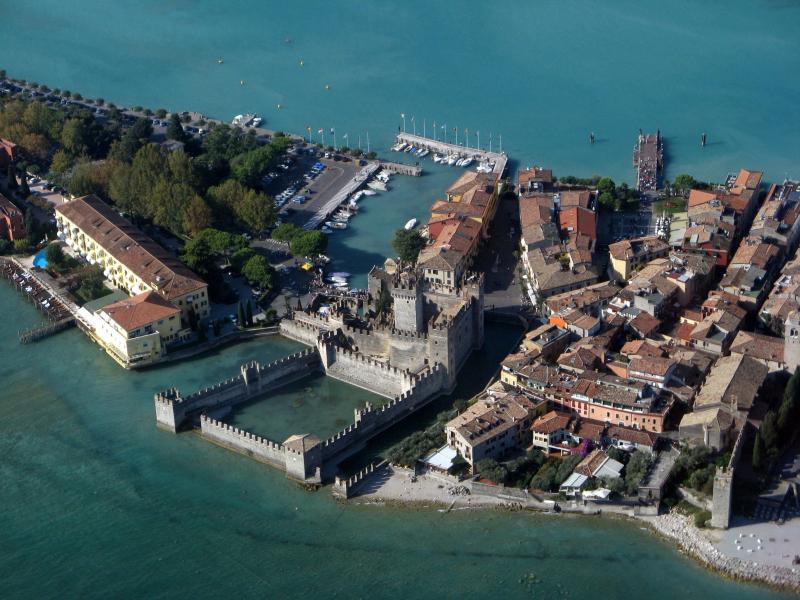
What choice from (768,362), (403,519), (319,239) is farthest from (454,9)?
(403,519)

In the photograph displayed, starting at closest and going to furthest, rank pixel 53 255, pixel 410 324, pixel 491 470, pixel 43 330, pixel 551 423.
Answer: pixel 491 470 → pixel 551 423 → pixel 410 324 → pixel 43 330 → pixel 53 255

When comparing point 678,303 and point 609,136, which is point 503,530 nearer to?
point 678,303

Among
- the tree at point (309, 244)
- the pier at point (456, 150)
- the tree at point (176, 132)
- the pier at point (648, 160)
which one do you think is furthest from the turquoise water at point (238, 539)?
the tree at point (176, 132)

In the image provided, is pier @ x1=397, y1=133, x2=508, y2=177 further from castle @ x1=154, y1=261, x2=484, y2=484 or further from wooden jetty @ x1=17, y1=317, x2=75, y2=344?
wooden jetty @ x1=17, y1=317, x2=75, y2=344

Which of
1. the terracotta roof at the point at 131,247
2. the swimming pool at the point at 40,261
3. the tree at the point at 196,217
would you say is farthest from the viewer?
the tree at the point at 196,217

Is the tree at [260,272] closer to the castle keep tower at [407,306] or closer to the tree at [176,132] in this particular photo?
the castle keep tower at [407,306]

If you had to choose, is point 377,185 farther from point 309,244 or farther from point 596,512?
point 596,512

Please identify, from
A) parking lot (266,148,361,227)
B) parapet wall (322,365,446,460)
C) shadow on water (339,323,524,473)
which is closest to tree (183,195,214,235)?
parking lot (266,148,361,227)

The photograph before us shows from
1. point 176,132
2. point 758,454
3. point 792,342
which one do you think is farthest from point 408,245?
point 758,454
